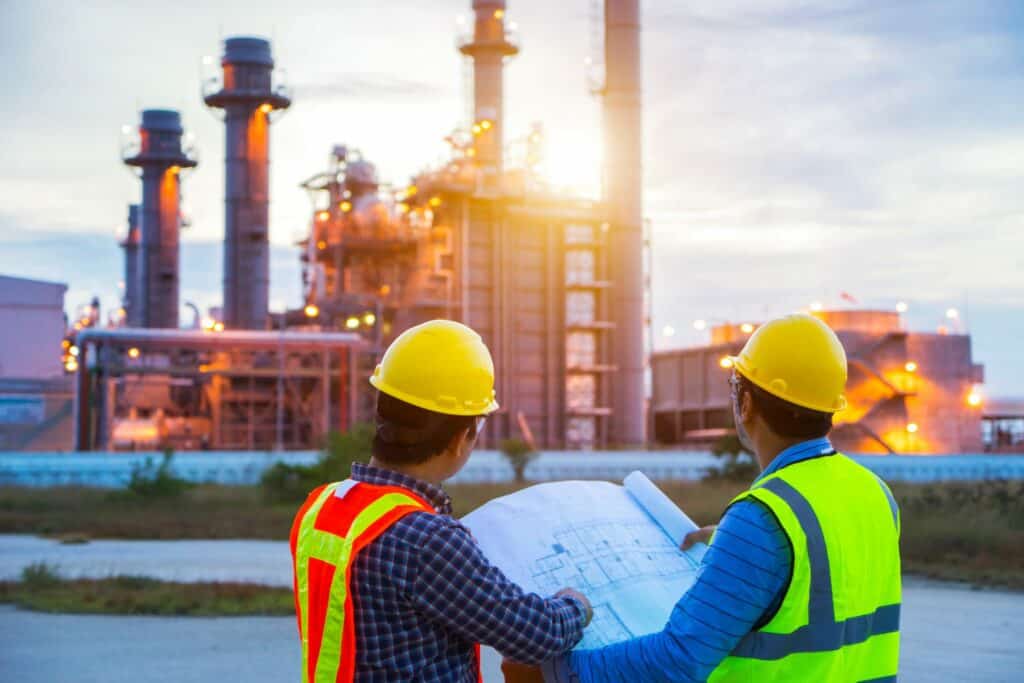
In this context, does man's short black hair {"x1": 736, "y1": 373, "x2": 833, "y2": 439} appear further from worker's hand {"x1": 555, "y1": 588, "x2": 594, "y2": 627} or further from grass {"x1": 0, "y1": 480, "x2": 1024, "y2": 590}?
grass {"x1": 0, "y1": 480, "x2": 1024, "y2": 590}

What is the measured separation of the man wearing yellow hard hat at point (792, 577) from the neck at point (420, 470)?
0.57 meters

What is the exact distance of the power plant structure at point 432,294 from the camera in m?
49.3

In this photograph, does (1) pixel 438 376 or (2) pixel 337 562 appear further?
(1) pixel 438 376

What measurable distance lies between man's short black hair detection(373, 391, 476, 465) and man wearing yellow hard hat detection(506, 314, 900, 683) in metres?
0.64

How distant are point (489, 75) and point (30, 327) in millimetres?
23290

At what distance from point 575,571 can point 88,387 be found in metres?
46.0

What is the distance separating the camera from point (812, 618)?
9.53 feet

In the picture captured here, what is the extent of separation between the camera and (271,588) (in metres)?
14.4

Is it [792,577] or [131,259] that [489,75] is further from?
[792,577]

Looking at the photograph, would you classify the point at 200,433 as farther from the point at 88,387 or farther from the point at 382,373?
the point at 382,373

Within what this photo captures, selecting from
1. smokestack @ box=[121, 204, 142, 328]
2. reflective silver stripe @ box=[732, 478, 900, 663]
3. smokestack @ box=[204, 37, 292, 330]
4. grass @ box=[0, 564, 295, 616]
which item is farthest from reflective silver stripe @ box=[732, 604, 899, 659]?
smokestack @ box=[121, 204, 142, 328]

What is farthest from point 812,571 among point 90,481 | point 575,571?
point 90,481

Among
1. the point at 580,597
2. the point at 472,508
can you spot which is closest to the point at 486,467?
the point at 472,508

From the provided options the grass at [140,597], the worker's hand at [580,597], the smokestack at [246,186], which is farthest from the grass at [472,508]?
the smokestack at [246,186]
